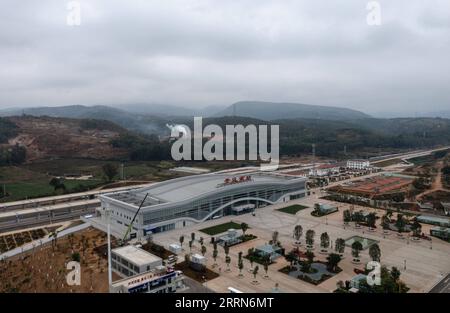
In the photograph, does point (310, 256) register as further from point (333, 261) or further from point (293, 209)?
point (293, 209)

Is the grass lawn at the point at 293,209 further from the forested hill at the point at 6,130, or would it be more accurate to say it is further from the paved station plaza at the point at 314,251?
the forested hill at the point at 6,130

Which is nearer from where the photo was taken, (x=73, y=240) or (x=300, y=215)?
(x=73, y=240)

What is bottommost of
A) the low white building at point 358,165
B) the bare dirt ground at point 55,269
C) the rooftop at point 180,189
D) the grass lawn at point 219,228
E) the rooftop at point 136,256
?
the bare dirt ground at point 55,269

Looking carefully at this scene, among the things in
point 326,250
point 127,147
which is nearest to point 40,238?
point 326,250

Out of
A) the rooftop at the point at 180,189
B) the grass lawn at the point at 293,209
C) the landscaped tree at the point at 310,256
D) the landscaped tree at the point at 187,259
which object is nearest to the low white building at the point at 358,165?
the grass lawn at the point at 293,209
